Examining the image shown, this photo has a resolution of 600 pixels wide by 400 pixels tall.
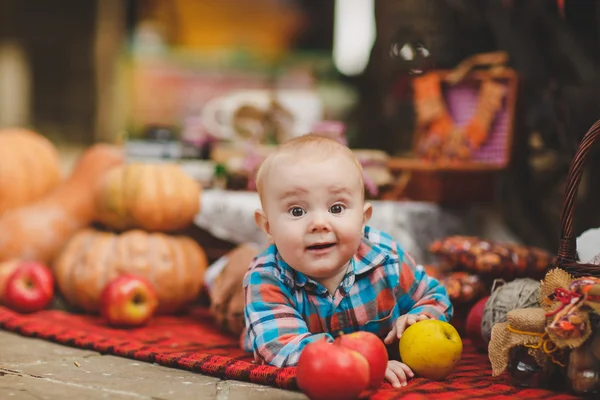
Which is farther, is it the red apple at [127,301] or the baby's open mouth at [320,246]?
the red apple at [127,301]

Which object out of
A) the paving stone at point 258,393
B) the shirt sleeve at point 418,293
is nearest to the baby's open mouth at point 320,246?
the shirt sleeve at point 418,293

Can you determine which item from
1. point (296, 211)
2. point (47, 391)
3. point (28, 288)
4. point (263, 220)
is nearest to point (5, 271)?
point (28, 288)

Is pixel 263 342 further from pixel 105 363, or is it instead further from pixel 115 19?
pixel 115 19

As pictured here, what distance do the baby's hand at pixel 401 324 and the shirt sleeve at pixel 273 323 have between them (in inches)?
7.5

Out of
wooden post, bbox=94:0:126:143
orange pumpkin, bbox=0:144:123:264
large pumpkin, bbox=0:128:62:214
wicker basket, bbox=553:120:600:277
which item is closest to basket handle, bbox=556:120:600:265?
wicker basket, bbox=553:120:600:277

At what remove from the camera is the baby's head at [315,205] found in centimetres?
179

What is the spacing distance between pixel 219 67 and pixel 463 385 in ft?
15.0

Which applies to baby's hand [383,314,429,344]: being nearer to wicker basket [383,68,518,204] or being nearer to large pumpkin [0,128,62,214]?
wicker basket [383,68,518,204]

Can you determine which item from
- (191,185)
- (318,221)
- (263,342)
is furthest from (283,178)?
(191,185)

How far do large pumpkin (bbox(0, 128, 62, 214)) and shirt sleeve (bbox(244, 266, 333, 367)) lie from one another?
1769 mm

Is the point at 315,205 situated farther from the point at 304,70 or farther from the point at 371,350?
the point at 304,70

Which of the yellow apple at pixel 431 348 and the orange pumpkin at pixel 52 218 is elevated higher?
the orange pumpkin at pixel 52 218

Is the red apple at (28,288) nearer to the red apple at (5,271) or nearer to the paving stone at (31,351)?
the red apple at (5,271)

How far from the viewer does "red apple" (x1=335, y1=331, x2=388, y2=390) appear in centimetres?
159
